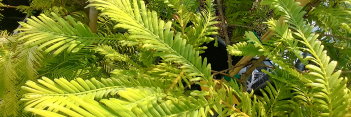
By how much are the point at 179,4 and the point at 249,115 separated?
0.25m

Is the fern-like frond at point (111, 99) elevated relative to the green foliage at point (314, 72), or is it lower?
lower

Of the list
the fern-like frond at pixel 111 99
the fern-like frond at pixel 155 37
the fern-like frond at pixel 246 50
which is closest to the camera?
the fern-like frond at pixel 111 99

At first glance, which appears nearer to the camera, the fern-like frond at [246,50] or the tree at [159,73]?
the tree at [159,73]

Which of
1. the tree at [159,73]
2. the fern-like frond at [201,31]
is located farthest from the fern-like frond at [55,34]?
the fern-like frond at [201,31]

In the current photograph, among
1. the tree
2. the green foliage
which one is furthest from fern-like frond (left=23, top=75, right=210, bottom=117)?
the green foliage

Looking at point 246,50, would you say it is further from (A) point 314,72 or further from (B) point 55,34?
(B) point 55,34

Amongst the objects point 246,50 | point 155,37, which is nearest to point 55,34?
point 155,37

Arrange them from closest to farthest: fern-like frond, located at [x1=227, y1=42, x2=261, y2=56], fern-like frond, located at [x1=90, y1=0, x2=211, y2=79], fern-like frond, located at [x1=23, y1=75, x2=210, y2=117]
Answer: fern-like frond, located at [x1=23, y1=75, x2=210, y2=117] < fern-like frond, located at [x1=90, y1=0, x2=211, y2=79] < fern-like frond, located at [x1=227, y1=42, x2=261, y2=56]

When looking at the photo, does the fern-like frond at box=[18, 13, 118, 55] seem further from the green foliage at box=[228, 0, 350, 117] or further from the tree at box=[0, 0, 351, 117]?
the green foliage at box=[228, 0, 350, 117]

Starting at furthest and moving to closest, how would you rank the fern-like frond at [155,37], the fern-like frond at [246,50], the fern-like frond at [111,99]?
the fern-like frond at [246,50] < the fern-like frond at [155,37] < the fern-like frond at [111,99]

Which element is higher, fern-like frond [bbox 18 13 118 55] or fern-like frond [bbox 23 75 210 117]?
fern-like frond [bbox 18 13 118 55]

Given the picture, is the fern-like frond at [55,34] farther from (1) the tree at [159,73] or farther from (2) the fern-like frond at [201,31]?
(2) the fern-like frond at [201,31]

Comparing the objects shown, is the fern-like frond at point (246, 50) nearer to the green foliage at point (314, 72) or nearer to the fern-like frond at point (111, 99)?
the green foliage at point (314, 72)

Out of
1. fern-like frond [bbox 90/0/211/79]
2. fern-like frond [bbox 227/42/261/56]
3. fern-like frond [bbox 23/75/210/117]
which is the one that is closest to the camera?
fern-like frond [bbox 23/75/210/117]
